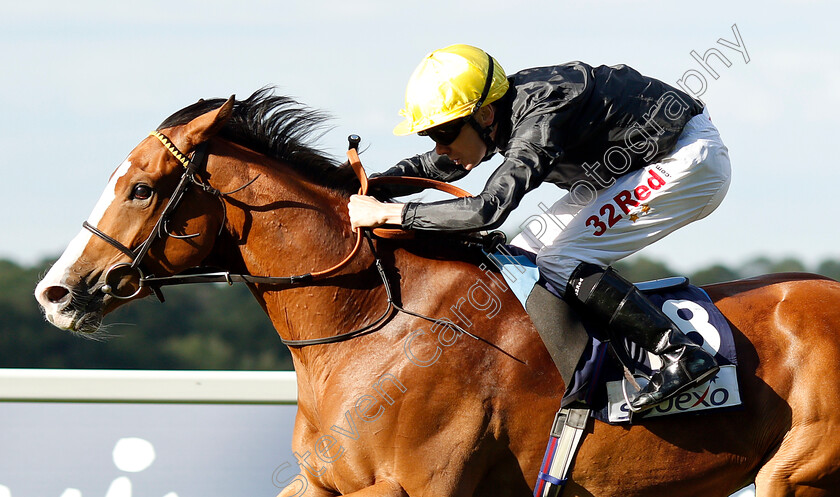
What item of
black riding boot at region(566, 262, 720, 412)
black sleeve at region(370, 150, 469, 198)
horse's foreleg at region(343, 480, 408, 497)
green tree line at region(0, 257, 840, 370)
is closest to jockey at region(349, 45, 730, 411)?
black riding boot at region(566, 262, 720, 412)

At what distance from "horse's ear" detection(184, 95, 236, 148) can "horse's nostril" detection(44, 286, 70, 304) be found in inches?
25.2

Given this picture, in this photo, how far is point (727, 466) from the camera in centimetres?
349

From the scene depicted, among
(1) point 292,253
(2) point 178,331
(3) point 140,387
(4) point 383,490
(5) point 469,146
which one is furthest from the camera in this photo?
(2) point 178,331

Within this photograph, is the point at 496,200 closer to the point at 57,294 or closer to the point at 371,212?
the point at 371,212

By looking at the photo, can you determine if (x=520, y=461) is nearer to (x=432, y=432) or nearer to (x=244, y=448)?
(x=432, y=432)

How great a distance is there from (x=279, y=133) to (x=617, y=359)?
1.48 meters

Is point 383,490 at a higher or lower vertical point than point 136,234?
lower

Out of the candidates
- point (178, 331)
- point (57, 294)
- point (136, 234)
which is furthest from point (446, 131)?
point (178, 331)

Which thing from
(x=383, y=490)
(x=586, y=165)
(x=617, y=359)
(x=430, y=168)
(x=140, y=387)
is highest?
(x=586, y=165)

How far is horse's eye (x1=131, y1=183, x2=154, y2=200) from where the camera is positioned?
129 inches

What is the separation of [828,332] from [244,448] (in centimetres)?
293

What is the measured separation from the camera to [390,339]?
3326 mm

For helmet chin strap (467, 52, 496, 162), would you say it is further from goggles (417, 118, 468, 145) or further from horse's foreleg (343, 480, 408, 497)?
horse's foreleg (343, 480, 408, 497)

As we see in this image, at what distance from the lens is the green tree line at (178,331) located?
29.0m
